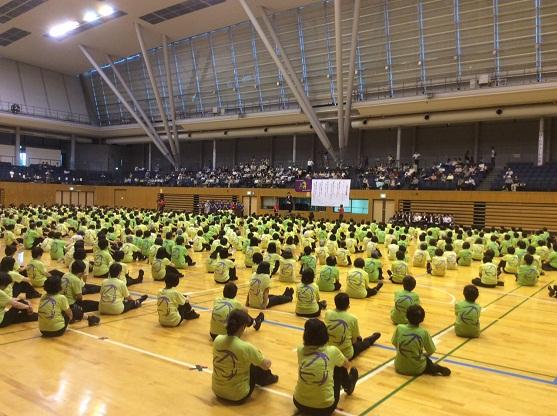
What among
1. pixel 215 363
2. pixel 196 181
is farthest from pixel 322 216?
pixel 215 363

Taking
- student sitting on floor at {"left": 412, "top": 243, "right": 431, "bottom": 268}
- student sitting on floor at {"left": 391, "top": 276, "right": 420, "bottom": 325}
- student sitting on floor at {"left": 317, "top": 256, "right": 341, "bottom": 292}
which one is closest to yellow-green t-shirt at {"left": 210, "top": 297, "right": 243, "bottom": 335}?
student sitting on floor at {"left": 391, "top": 276, "right": 420, "bottom": 325}

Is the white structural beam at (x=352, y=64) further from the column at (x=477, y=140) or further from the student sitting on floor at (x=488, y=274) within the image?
the student sitting on floor at (x=488, y=274)

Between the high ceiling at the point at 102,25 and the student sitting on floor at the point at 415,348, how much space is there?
98.2 feet

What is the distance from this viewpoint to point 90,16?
35688mm

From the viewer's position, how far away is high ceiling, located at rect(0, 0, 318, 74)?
110ft

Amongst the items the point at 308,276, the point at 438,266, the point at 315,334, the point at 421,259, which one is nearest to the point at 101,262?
the point at 308,276

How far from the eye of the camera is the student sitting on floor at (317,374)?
15.6 ft

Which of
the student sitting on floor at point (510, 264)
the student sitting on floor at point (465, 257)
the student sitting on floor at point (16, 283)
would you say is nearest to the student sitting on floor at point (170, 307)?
the student sitting on floor at point (16, 283)

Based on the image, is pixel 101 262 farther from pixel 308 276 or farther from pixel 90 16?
pixel 90 16

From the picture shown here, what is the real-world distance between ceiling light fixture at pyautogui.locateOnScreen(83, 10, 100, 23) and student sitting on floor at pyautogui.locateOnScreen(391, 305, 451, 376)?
35.8 meters

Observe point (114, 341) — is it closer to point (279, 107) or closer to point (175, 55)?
point (279, 107)

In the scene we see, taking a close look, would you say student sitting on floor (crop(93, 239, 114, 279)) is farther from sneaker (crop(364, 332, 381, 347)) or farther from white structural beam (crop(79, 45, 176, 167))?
white structural beam (crop(79, 45, 176, 167))

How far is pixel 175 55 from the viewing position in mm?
43719

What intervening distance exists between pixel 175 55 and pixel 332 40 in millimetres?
16033
